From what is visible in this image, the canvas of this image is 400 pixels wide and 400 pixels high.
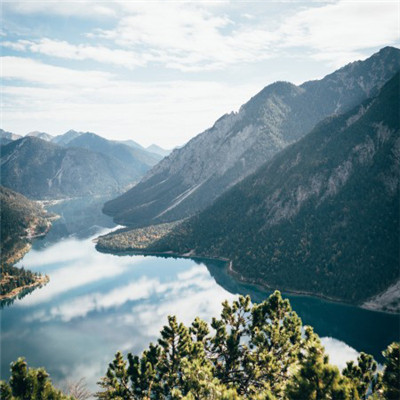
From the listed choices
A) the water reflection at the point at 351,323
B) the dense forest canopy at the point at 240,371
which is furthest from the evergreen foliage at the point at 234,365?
the water reflection at the point at 351,323

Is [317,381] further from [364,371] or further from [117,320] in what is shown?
[117,320]

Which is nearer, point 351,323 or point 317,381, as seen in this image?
point 317,381

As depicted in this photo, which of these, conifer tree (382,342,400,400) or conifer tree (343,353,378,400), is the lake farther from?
conifer tree (382,342,400,400)

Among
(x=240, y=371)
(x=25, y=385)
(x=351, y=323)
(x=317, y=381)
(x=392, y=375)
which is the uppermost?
(x=317, y=381)

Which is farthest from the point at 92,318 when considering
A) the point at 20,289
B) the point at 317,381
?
the point at 317,381

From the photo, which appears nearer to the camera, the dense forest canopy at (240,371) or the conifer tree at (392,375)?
the dense forest canopy at (240,371)

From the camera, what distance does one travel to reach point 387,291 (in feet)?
467

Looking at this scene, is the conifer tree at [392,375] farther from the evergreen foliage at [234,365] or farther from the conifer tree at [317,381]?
the conifer tree at [317,381]

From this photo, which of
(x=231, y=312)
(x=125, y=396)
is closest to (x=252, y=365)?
(x=231, y=312)

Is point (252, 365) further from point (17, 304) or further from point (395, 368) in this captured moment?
point (17, 304)

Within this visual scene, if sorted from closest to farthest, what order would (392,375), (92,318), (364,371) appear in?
(392,375)
(364,371)
(92,318)

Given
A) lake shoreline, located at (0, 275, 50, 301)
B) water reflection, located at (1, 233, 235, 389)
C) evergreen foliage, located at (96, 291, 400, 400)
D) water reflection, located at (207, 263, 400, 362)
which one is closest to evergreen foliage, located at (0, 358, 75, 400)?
evergreen foliage, located at (96, 291, 400, 400)

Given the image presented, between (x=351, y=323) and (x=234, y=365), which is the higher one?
(x=234, y=365)

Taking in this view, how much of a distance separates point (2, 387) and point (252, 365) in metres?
32.9
